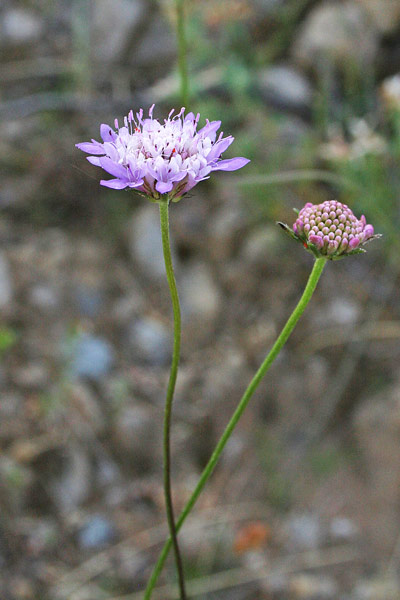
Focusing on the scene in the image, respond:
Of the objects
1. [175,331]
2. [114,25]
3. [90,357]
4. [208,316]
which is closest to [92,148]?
[175,331]

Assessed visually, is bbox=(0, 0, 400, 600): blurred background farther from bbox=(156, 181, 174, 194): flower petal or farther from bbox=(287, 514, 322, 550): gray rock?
bbox=(156, 181, 174, 194): flower petal

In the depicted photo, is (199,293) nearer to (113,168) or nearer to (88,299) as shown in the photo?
(88,299)

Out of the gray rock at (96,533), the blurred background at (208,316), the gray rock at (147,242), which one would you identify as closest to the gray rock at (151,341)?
the blurred background at (208,316)

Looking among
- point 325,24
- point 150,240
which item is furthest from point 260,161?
point 325,24

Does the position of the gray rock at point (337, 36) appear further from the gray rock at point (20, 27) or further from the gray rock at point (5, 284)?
the gray rock at point (5, 284)

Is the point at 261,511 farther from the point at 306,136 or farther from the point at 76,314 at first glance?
the point at 306,136
